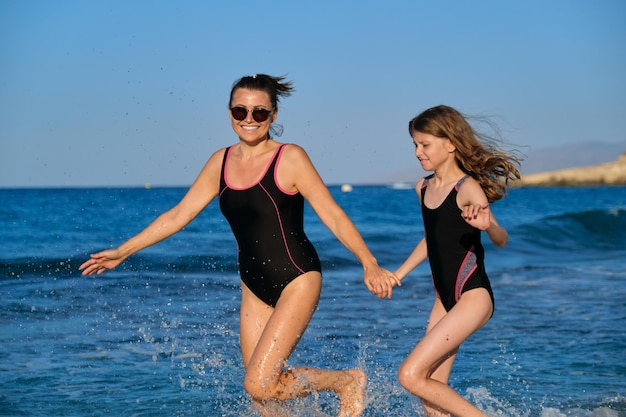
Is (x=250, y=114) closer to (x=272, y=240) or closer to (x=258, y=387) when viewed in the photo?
(x=272, y=240)

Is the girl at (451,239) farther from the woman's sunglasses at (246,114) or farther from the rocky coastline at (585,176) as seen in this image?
the rocky coastline at (585,176)

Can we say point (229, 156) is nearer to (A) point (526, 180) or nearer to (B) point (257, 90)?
(B) point (257, 90)

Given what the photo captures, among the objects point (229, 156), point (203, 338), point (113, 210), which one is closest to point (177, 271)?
point (203, 338)

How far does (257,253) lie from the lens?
556cm

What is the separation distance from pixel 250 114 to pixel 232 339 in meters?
4.44

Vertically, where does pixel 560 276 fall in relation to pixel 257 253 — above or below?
below

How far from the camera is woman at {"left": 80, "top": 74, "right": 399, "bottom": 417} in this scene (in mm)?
5391

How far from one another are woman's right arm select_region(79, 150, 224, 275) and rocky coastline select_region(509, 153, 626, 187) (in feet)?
325

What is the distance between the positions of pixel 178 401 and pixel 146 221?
2383 centimetres

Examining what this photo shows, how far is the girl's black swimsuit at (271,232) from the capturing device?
5473 millimetres

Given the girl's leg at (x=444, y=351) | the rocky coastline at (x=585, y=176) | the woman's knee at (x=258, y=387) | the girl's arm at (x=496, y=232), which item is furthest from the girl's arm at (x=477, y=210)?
the rocky coastline at (x=585, y=176)

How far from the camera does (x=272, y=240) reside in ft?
18.1

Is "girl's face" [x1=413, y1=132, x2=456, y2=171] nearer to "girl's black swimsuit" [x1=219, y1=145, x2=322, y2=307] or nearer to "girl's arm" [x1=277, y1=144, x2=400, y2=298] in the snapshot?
"girl's arm" [x1=277, y1=144, x2=400, y2=298]

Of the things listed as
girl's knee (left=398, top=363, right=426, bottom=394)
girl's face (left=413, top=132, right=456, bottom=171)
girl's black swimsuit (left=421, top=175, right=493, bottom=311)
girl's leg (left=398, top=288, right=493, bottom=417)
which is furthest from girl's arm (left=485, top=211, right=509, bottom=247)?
girl's knee (left=398, top=363, right=426, bottom=394)
